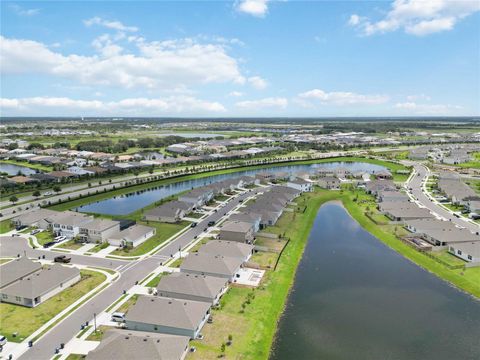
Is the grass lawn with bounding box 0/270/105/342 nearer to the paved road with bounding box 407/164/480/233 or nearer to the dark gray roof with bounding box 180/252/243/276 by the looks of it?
the dark gray roof with bounding box 180/252/243/276

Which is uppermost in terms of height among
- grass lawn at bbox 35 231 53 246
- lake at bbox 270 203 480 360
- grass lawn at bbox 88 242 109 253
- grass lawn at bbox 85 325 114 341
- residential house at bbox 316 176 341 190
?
residential house at bbox 316 176 341 190

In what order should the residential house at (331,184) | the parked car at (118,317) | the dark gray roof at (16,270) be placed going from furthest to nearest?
the residential house at (331,184) → the dark gray roof at (16,270) → the parked car at (118,317)

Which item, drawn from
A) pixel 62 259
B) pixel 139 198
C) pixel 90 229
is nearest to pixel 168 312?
pixel 62 259

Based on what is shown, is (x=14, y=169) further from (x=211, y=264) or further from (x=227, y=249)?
(x=211, y=264)

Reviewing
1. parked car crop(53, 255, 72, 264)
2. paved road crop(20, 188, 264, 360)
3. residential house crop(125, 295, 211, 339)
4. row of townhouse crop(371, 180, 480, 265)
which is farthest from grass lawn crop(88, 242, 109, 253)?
row of townhouse crop(371, 180, 480, 265)

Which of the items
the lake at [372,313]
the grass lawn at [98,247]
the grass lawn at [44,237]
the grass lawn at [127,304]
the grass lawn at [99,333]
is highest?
the grass lawn at [44,237]

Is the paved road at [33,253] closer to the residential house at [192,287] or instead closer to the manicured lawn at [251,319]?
the residential house at [192,287]

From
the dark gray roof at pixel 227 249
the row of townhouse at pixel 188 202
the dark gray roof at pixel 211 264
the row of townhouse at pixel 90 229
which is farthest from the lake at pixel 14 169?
the dark gray roof at pixel 211 264
